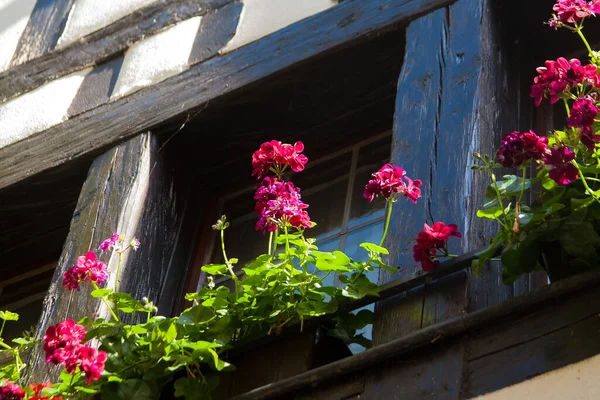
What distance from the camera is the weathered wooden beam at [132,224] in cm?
334

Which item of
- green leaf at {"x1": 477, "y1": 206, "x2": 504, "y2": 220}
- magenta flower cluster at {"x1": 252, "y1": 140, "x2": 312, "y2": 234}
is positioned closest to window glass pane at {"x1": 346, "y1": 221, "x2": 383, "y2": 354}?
magenta flower cluster at {"x1": 252, "y1": 140, "x2": 312, "y2": 234}

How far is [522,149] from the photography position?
7.82 ft

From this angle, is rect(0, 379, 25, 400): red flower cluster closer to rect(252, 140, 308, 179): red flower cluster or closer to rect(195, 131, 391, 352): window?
rect(252, 140, 308, 179): red flower cluster

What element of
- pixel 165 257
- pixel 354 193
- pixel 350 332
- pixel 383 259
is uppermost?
pixel 354 193

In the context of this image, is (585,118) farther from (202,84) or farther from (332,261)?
(202,84)

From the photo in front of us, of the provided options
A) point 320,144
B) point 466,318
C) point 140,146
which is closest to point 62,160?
point 140,146

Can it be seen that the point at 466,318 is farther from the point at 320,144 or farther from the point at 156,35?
the point at 156,35

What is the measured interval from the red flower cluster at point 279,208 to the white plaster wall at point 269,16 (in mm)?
1257

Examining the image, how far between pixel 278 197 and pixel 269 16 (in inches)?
55.8

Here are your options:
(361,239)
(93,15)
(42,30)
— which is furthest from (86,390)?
(42,30)

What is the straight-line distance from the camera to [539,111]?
344 cm

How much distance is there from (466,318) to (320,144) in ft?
5.17

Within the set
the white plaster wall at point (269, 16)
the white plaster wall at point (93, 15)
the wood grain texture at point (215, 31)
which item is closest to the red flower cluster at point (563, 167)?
the white plaster wall at point (269, 16)

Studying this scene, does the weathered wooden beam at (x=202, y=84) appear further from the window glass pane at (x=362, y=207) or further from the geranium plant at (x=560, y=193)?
the geranium plant at (x=560, y=193)
